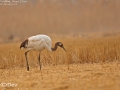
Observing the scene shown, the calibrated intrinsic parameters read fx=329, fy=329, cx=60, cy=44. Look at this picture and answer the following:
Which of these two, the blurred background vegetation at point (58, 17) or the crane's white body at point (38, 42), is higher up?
the blurred background vegetation at point (58, 17)

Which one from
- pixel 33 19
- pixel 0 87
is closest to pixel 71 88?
pixel 0 87

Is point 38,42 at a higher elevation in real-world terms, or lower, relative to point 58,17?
lower

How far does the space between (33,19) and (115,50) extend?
141ft

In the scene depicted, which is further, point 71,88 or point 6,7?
point 6,7

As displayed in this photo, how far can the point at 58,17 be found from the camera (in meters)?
54.2

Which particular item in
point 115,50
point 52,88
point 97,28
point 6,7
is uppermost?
point 6,7

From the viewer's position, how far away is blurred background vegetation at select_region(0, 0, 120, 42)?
166ft

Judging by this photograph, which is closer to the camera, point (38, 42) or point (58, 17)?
point (38, 42)

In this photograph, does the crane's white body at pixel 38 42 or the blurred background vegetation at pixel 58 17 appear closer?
the crane's white body at pixel 38 42

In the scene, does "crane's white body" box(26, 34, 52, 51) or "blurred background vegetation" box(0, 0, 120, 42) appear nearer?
"crane's white body" box(26, 34, 52, 51)

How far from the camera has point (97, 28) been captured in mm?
51312

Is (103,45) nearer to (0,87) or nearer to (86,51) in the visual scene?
(86,51)

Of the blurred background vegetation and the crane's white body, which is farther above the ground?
the blurred background vegetation

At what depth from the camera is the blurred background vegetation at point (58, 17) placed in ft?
166
